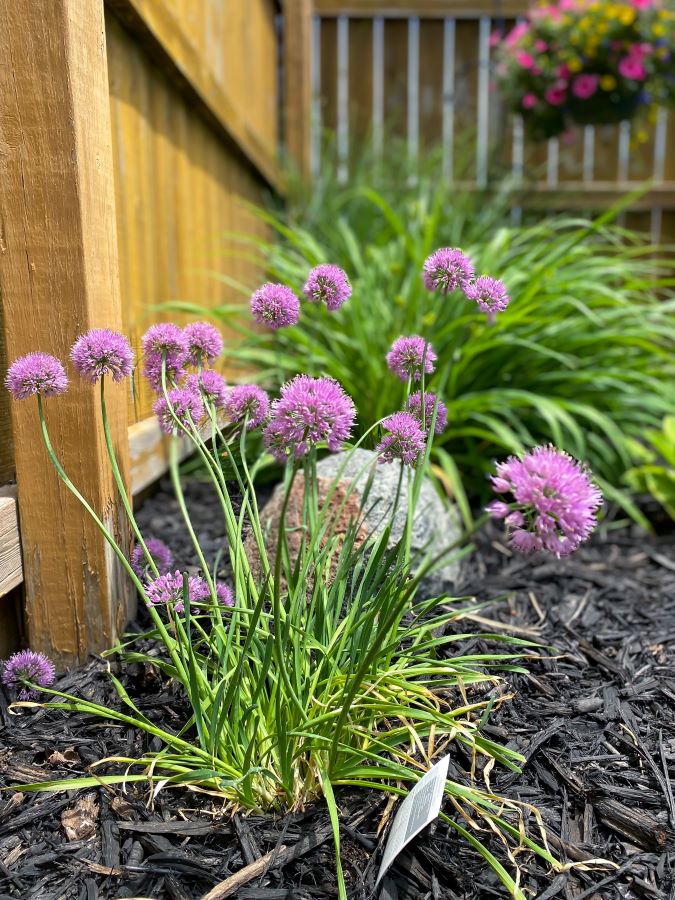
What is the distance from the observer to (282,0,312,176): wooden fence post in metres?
4.24

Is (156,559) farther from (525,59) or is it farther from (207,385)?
(525,59)

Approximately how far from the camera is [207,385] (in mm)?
1128

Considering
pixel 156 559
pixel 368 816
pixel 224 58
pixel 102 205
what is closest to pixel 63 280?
pixel 102 205

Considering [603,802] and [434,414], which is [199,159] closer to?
[434,414]

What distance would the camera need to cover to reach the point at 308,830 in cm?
101

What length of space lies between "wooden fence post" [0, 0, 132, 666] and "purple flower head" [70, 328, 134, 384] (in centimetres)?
27

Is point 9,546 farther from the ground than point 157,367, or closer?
closer

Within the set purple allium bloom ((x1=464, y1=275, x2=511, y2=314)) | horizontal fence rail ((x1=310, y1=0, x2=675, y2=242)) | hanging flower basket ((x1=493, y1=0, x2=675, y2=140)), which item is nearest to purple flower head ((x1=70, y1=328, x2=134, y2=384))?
purple allium bloom ((x1=464, y1=275, x2=511, y2=314))

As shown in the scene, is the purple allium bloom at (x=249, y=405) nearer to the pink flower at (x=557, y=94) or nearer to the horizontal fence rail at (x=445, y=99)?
the pink flower at (x=557, y=94)

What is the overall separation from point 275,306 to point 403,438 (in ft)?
0.85

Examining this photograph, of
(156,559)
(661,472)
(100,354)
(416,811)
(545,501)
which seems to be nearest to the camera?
(545,501)

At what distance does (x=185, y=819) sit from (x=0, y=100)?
1.12 metres

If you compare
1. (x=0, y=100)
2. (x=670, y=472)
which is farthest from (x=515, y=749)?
(x=670, y=472)

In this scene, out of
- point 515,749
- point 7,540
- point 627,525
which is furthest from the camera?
point 627,525
